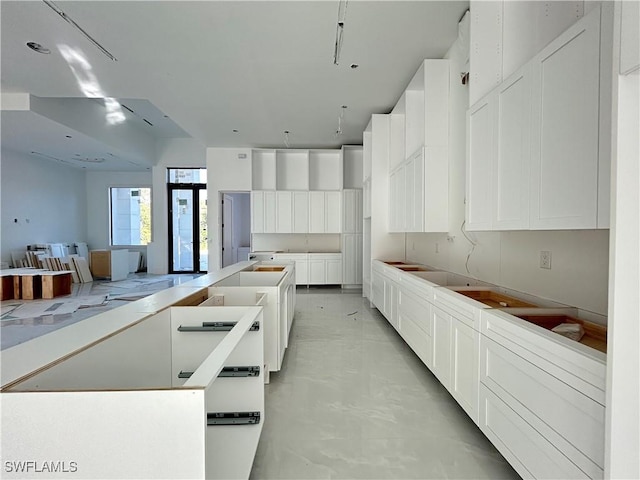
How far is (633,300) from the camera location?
107cm

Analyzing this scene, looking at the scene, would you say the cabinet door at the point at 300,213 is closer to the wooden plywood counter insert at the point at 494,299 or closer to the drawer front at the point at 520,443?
the wooden plywood counter insert at the point at 494,299

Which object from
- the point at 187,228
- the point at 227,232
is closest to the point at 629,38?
the point at 227,232

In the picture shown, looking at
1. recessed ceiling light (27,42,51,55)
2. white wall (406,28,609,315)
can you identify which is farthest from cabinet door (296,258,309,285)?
recessed ceiling light (27,42,51,55)

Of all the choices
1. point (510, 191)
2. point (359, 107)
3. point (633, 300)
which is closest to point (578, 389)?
point (633, 300)

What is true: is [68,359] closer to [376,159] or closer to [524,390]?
[524,390]

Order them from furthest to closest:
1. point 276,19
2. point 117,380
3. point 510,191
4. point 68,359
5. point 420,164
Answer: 1. point 420,164
2. point 276,19
3. point 510,191
4. point 117,380
5. point 68,359

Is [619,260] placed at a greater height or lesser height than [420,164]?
lesser

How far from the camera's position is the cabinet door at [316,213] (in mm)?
8289

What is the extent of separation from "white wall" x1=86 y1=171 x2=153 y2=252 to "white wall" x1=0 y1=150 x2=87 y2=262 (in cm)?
20

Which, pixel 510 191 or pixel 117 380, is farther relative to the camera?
pixel 510 191

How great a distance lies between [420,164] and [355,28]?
1.62 metres

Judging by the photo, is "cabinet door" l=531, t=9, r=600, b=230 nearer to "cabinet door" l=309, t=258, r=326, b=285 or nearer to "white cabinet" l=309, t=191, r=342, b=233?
"cabinet door" l=309, t=258, r=326, b=285

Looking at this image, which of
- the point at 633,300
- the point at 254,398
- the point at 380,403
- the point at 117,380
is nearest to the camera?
the point at 633,300

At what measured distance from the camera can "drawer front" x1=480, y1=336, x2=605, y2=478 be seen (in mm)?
1250
